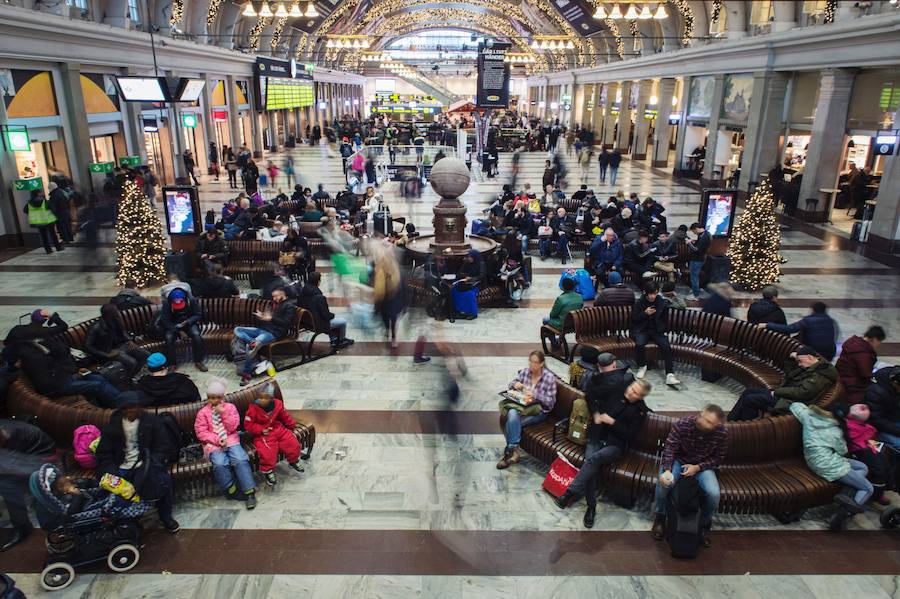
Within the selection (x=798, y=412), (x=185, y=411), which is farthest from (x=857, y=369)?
(x=185, y=411)

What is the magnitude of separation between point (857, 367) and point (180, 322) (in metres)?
8.28

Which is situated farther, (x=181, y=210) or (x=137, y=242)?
(x=181, y=210)

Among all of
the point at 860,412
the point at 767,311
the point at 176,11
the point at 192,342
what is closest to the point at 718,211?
the point at 767,311

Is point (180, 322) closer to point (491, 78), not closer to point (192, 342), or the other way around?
point (192, 342)

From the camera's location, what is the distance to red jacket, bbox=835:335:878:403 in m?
6.30

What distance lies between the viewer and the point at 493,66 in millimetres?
24547

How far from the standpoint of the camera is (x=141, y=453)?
518cm

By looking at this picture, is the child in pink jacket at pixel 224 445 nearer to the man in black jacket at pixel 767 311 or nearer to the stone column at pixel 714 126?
the man in black jacket at pixel 767 311

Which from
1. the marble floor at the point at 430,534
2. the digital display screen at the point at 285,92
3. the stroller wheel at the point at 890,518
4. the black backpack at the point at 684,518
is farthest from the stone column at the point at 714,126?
the digital display screen at the point at 285,92

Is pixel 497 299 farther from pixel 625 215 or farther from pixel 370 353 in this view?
pixel 625 215

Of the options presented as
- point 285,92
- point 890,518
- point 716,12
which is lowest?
point 890,518

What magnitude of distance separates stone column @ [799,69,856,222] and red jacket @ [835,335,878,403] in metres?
14.4

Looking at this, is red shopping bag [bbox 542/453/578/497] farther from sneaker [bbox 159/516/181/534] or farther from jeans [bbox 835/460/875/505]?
sneaker [bbox 159/516/181/534]

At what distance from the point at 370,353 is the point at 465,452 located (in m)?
3.02
